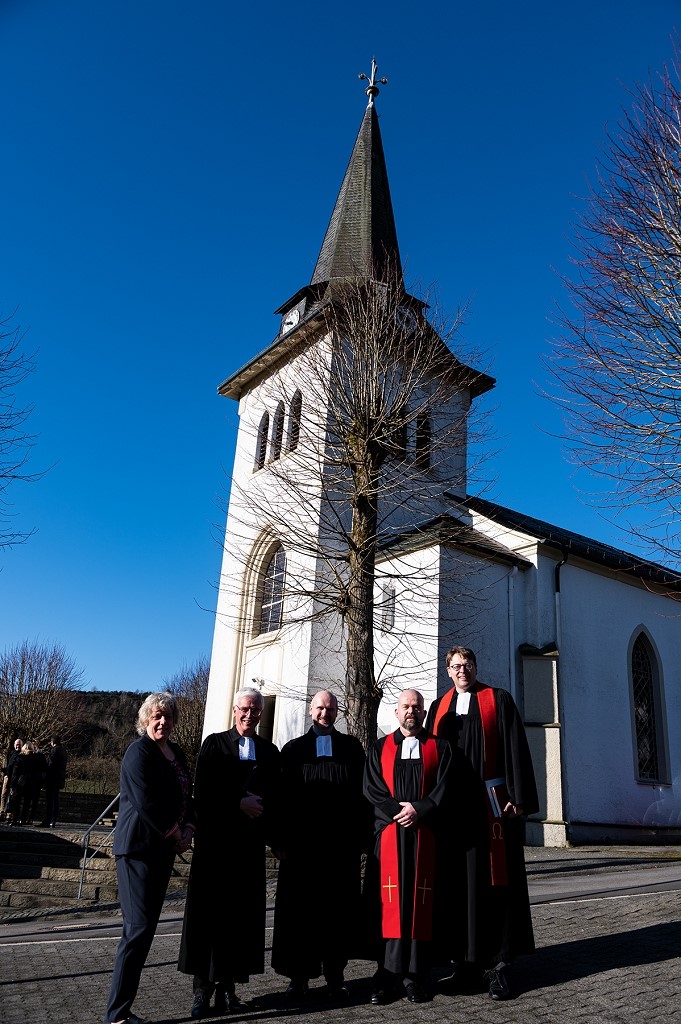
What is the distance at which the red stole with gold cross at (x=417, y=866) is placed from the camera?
515 cm

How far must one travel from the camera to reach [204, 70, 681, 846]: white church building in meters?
19.0

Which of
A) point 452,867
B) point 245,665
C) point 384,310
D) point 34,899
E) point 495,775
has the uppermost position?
point 384,310

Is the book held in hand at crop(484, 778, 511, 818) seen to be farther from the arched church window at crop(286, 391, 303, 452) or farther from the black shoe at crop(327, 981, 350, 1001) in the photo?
the arched church window at crop(286, 391, 303, 452)

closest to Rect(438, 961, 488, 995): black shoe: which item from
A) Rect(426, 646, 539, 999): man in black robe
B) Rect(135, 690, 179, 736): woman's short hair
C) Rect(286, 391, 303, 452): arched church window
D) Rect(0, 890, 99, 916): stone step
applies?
Rect(426, 646, 539, 999): man in black robe

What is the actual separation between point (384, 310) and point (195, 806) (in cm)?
1261

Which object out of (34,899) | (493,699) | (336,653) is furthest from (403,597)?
(493,699)

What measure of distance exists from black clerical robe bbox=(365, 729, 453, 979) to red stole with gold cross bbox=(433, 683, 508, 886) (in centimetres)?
31

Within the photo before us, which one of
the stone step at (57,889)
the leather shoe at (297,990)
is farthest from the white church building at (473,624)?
the leather shoe at (297,990)

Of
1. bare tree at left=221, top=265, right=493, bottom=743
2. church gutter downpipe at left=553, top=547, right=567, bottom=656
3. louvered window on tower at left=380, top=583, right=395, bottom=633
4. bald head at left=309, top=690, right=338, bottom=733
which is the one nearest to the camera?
bald head at left=309, top=690, right=338, bottom=733

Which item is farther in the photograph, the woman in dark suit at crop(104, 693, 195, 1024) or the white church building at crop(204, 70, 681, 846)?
the white church building at crop(204, 70, 681, 846)

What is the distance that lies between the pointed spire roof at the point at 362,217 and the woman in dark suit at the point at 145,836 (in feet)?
68.1

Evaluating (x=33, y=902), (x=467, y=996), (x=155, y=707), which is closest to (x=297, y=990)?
(x=467, y=996)

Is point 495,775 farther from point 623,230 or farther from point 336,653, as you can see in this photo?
point 336,653

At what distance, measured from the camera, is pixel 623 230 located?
955 centimetres
